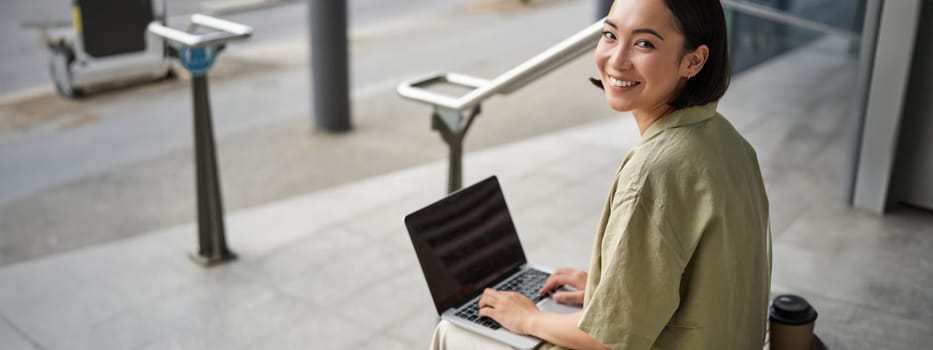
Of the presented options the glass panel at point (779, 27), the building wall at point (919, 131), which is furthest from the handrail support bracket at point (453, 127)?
the glass panel at point (779, 27)

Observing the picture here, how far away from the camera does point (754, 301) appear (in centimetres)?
212

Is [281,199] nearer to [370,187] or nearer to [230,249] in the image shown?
[370,187]

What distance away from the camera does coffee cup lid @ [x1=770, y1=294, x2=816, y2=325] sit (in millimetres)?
2465

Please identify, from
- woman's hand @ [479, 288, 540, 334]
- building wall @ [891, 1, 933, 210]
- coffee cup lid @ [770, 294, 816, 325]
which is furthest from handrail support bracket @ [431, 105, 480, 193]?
building wall @ [891, 1, 933, 210]

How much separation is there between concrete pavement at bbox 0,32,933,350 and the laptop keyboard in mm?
1079

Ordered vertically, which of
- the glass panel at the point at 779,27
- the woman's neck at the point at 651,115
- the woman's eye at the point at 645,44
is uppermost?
the woman's eye at the point at 645,44

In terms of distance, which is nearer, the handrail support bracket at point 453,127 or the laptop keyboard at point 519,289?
the laptop keyboard at point 519,289

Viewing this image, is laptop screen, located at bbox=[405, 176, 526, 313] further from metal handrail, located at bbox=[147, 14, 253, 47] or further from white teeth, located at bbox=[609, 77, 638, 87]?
metal handrail, located at bbox=[147, 14, 253, 47]

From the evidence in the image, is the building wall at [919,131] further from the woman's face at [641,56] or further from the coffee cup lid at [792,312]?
the woman's face at [641,56]

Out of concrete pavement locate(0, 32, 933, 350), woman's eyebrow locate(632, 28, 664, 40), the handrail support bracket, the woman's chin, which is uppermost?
woman's eyebrow locate(632, 28, 664, 40)

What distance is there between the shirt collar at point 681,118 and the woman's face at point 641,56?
0.03 m

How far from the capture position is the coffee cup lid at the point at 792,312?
8.09 feet

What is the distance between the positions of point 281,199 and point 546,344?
3.59m

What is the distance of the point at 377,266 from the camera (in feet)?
14.1
